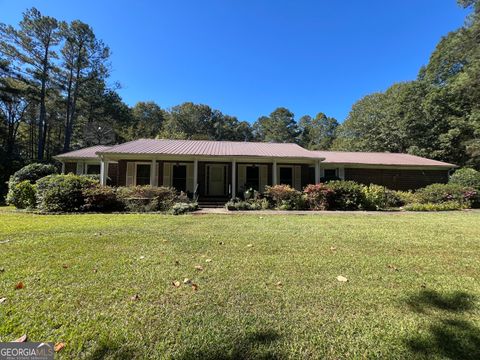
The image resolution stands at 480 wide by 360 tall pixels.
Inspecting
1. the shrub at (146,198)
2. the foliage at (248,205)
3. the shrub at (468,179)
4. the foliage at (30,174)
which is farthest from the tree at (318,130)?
the foliage at (30,174)

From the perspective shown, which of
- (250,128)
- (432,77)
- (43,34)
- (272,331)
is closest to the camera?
(272,331)

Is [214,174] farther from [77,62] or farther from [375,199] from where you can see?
[77,62]

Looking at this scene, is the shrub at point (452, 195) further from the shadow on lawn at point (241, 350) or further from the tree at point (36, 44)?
the tree at point (36, 44)

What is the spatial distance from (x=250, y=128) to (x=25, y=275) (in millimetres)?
52936

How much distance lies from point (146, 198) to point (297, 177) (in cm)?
1006

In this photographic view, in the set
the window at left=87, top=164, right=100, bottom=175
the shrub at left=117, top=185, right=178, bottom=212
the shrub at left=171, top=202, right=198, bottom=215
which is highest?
the window at left=87, top=164, right=100, bottom=175

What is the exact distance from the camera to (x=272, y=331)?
7.67 ft

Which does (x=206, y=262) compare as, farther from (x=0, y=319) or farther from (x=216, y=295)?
(x=0, y=319)

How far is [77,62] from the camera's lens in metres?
29.5

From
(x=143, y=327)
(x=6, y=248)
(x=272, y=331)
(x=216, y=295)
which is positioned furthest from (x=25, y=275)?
(x=272, y=331)

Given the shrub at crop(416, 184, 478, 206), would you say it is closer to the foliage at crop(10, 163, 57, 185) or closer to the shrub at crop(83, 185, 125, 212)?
the shrub at crop(83, 185, 125, 212)

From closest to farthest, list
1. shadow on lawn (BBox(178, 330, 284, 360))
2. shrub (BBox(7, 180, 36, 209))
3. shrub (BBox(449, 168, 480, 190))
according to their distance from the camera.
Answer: shadow on lawn (BBox(178, 330, 284, 360))
shrub (BBox(7, 180, 36, 209))
shrub (BBox(449, 168, 480, 190))

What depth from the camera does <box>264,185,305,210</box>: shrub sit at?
12.9 metres

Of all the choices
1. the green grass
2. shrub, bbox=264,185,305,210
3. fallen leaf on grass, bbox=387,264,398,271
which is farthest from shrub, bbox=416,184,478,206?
fallen leaf on grass, bbox=387,264,398,271
